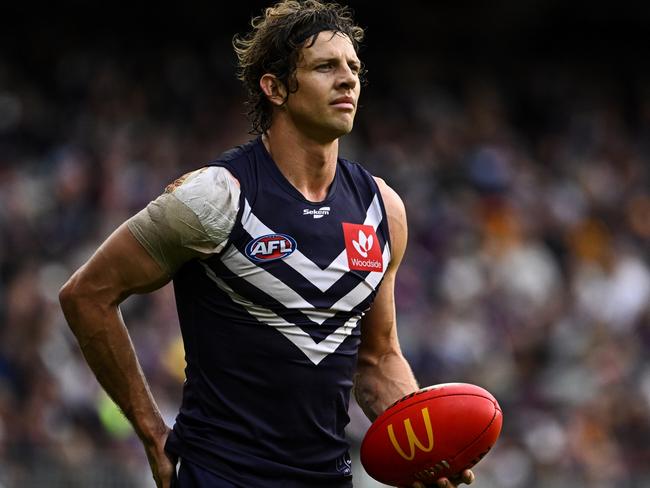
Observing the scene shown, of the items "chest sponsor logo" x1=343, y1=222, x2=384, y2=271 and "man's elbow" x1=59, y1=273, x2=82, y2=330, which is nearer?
"man's elbow" x1=59, y1=273, x2=82, y2=330

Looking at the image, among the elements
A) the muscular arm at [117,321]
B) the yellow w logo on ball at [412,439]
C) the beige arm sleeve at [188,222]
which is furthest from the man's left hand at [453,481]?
the beige arm sleeve at [188,222]

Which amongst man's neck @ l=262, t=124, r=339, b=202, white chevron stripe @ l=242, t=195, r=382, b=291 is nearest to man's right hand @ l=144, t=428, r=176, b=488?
white chevron stripe @ l=242, t=195, r=382, b=291

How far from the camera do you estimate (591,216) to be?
45.5 feet

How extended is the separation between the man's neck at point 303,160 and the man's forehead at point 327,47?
26 cm

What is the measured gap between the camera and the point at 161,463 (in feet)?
14.2

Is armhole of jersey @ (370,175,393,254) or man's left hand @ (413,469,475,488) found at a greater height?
armhole of jersey @ (370,175,393,254)


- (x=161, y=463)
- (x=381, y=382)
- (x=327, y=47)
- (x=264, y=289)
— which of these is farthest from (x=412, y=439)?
(x=327, y=47)

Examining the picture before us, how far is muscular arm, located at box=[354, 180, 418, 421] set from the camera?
15.4 ft

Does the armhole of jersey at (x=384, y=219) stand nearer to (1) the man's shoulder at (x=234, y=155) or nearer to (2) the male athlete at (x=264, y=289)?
(2) the male athlete at (x=264, y=289)

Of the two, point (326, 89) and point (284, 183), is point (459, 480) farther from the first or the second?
point (326, 89)

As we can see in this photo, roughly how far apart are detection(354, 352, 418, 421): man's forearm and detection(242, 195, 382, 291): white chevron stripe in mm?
550

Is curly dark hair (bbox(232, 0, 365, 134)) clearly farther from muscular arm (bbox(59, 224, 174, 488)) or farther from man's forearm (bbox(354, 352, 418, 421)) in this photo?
man's forearm (bbox(354, 352, 418, 421))

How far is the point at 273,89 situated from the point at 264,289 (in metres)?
0.71

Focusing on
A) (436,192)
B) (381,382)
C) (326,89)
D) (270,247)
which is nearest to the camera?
(270,247)
